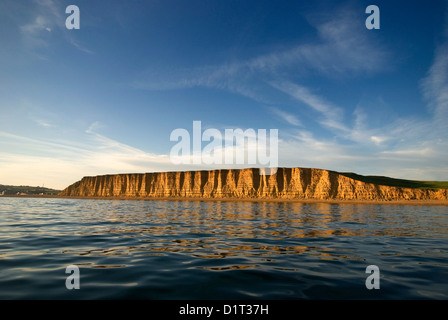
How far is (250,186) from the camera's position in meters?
97.1

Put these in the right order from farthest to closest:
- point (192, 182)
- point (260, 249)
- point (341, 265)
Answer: point (192, 182) < point (260, 249) < point (341, 265)

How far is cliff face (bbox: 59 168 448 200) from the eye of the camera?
8588 cm

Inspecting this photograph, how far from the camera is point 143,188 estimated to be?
115 meters

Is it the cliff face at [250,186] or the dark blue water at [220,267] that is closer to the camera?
the dark blue water at [220,267]

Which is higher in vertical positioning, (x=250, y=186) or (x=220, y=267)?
(x=220, y=267)

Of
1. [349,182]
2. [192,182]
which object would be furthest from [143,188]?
[349,182]

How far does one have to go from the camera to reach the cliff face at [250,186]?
282ft

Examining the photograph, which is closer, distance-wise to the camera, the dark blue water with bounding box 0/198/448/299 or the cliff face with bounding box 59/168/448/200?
the dark blue water with bounding box 0/198/448/299

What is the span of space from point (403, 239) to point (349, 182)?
8277 cm

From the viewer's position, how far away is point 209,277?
6184 millimetres

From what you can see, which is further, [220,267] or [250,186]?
[250,186]
